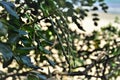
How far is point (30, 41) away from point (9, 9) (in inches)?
8.7

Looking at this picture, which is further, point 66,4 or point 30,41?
point 66,4

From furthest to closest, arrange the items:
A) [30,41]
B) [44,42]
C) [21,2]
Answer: [21,2]
[44,42]
[30,41]

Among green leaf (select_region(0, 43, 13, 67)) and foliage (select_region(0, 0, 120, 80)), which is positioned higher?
foliage (select_region(0, 0, 120, 80))

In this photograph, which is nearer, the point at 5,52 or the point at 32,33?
the point at 5,52

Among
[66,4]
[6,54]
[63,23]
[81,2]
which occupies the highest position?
[81,2]

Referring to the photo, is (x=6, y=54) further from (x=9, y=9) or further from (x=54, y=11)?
(x=54, y=11)

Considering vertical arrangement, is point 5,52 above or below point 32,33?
below

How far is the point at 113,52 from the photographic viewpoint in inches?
65.8

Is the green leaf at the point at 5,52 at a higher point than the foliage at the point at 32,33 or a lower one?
lower

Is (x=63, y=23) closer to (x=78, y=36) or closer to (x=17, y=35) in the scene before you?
(x=17, y=35)

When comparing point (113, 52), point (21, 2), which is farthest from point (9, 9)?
point (113, 52)

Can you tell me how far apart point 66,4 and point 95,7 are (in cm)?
93

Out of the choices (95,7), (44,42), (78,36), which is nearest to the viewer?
(44,42)

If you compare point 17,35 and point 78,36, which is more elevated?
point 78,36
